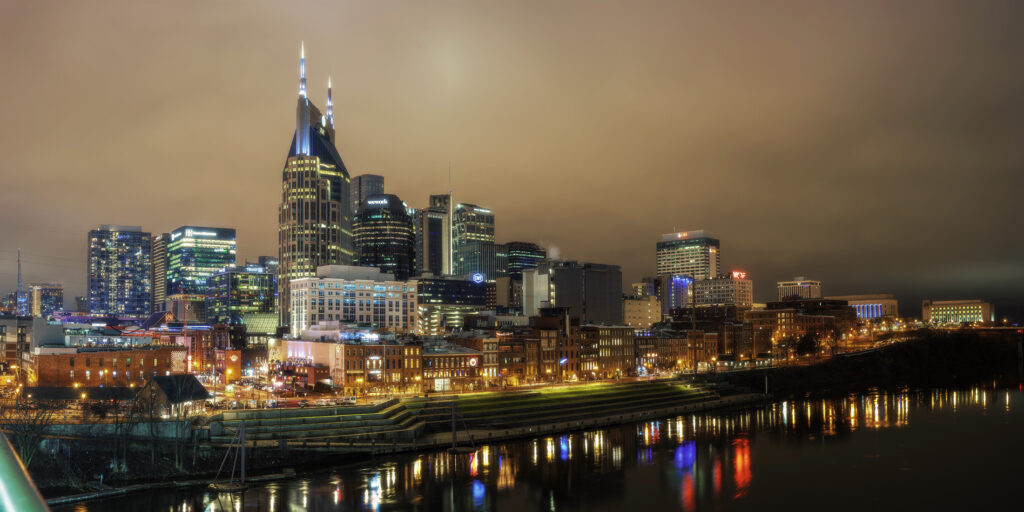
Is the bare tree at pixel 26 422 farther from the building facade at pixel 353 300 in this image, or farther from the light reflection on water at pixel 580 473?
the building facade at pixel 353 300

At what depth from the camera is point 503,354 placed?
94.9m

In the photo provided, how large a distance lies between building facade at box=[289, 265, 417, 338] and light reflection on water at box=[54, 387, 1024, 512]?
255ft

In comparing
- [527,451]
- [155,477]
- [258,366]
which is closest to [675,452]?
[527,451]

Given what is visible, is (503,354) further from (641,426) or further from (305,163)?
(305,163)

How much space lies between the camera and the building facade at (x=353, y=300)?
139250 millimetres

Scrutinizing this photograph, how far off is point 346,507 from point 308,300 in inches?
3849

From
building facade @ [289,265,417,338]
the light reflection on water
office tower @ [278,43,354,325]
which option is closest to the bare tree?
the light reflection on water

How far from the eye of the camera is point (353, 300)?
5704 inches

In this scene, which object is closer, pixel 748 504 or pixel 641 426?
pixel 748 504

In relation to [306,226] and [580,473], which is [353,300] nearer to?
[306,226]

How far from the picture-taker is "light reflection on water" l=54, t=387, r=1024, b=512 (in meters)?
47.3

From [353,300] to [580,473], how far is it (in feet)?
319

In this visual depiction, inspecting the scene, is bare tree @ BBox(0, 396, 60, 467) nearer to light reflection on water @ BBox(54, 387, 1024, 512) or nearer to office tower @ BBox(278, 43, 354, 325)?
light reflection on water @ BBox(54, 387, 1024, 512)

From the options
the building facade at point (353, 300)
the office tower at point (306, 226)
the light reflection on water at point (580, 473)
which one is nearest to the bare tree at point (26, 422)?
the light reflection on water at point (580, 473)
